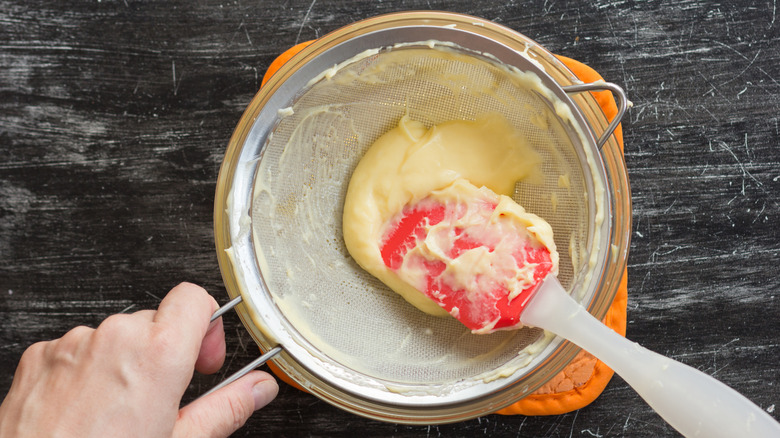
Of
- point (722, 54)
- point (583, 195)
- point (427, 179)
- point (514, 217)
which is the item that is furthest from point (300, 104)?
point (722, 54)

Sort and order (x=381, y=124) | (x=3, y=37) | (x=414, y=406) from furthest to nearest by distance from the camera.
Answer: (x=3, y=37) < (x=381, y=124) < (x=414, y=406)

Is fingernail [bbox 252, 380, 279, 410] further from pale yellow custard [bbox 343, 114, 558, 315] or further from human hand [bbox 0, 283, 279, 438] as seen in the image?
pale yellow custard [bbox 343, 114, 558, 315]

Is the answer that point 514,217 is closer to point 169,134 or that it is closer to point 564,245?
point 564,245

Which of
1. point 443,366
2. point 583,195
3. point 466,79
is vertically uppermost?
point 466,79

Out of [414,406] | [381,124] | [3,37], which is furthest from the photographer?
[3,37]

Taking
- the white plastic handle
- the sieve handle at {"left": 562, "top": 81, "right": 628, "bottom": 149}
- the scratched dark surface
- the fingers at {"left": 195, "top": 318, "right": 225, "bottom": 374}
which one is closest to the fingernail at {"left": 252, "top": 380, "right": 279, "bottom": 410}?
the fingers at {"left": 195, "top": 318, "right": 225, "bottom": 374}

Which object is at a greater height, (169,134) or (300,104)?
(300,104)

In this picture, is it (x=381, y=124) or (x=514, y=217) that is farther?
(x=381, y=124)

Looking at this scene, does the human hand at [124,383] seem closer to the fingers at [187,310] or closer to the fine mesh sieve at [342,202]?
the fingers at [187,310]
